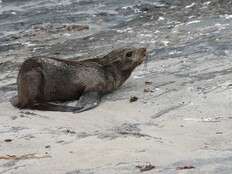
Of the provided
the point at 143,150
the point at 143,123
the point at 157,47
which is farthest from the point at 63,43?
the point at 143,150

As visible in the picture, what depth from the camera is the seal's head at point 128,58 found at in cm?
1018

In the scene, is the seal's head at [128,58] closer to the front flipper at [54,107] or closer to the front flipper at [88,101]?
the front flipper at [88,101]

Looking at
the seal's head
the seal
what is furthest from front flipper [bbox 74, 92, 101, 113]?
the seal's head

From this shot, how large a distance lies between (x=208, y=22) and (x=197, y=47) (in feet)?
8.12

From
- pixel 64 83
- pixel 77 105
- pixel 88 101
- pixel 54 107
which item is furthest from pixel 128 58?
pixel 54 107

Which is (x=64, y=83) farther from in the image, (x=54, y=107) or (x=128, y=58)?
(x=128, y=58)

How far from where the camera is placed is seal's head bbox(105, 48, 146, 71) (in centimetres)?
1018

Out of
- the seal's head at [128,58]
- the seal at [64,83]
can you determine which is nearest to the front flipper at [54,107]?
the seal at [64,83]

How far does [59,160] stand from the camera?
5703mm

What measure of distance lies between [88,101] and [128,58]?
1468 millimetres

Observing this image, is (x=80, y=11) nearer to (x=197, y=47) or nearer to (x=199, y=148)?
(x=197, y=47)

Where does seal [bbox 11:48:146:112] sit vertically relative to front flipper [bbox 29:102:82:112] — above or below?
above

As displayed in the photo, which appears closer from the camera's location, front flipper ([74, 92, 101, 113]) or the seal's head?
front flipper ([74, 92, 101, 113])

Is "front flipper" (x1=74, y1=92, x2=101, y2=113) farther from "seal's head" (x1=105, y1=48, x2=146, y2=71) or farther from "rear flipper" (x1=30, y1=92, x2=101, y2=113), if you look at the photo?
"seal's head" (x1=105, y1=48, x2=146, y2=71)
